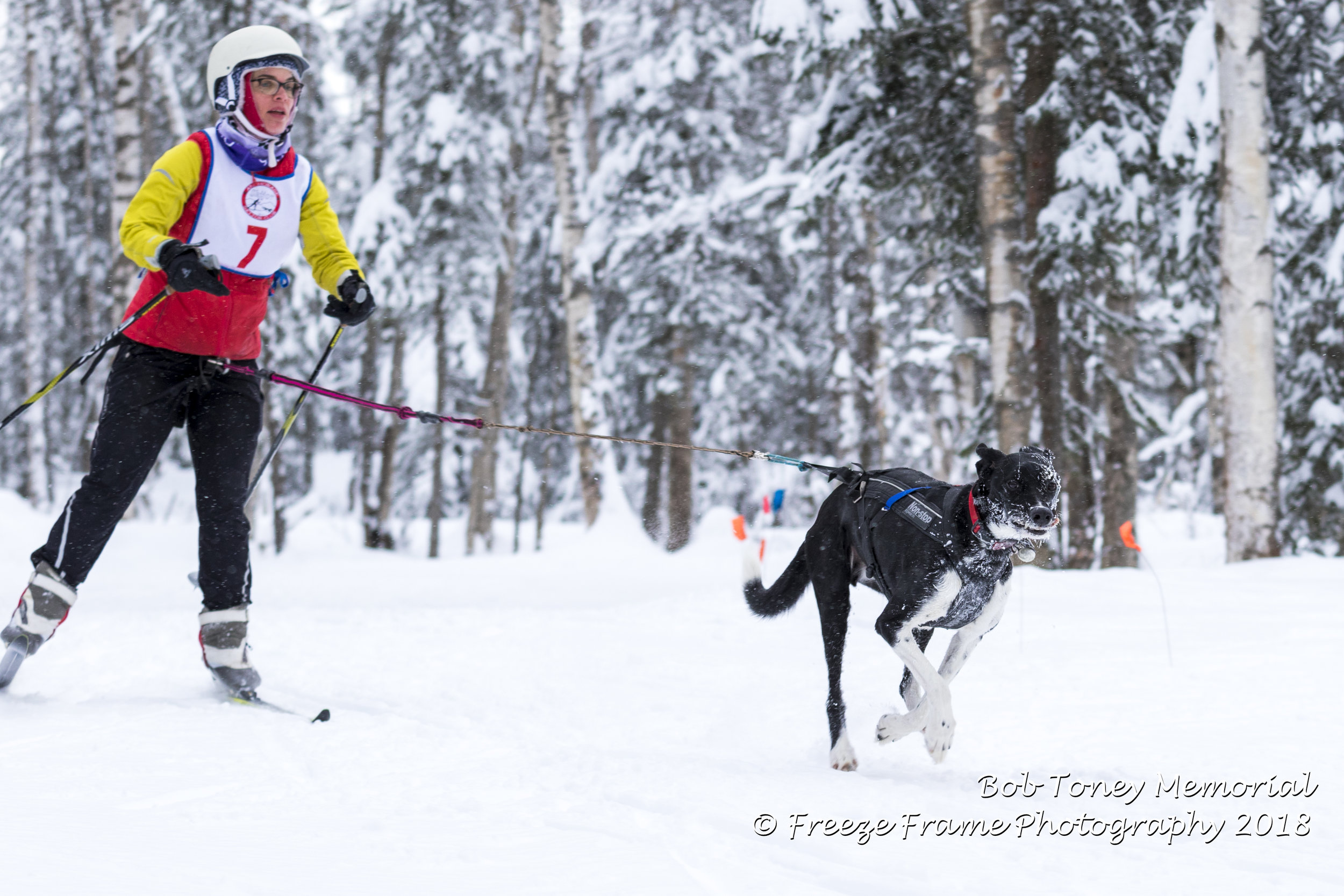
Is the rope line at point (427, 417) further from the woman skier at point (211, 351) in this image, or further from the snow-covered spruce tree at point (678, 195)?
the snow-covered spruce tree at point (678, 195)

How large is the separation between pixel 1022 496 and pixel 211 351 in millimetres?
2905

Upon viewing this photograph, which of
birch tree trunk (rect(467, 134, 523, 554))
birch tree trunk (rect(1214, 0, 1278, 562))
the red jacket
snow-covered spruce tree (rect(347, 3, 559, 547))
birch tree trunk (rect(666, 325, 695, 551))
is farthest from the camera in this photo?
birch tree trunk (rect(467, 134, 523, 554))

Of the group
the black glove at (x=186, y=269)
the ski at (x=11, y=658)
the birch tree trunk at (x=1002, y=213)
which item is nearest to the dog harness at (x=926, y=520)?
the black glove at (x=186, y=269)

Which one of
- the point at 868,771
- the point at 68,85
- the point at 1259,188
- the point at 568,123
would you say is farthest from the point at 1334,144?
the point at 68,85

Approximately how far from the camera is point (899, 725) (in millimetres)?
3277

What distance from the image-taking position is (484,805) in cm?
272

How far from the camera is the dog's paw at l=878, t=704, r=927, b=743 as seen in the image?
3.23 m

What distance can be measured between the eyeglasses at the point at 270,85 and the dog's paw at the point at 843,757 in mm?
3074

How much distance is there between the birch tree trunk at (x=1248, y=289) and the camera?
25.2ft

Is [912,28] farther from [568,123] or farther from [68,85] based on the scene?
[68,85]

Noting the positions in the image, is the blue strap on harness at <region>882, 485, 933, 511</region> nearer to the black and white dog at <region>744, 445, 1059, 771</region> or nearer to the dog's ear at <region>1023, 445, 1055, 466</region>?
the black and white dog at <region>744, 445, 1059, 771</region>

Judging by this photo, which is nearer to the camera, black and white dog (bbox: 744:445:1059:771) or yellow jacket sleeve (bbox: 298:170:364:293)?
black and white dog (bbox: 744:445:1059:771)

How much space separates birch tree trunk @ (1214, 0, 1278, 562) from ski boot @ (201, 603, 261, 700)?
284 inches

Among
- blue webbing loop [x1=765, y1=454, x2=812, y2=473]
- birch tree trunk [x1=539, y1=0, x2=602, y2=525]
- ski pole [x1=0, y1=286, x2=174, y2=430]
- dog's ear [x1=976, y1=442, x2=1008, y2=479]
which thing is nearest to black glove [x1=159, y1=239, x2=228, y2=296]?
ski pole [x1=0, y1=286, x2=174, y2=430]
